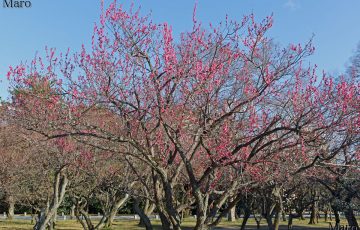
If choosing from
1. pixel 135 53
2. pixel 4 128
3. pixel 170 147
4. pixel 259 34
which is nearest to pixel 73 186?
pixel 4 128

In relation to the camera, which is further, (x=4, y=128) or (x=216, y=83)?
(x=4, y=128)

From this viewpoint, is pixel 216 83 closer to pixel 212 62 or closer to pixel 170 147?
pixel 212 62

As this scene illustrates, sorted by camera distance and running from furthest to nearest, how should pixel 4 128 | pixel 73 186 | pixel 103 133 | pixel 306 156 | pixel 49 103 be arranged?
1. pixel 4 128
2. pixel 73 186
3. pixel 306 156
4. pixel 49 103
5. pixel 103 133

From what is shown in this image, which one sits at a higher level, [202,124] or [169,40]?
[169,40]

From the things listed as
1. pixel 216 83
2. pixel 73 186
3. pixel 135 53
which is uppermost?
pixel 135 53

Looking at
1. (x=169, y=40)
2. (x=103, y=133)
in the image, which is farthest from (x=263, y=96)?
(x=103, y=133)

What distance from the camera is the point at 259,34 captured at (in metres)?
8.39

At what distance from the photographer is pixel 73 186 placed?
56.0 feet

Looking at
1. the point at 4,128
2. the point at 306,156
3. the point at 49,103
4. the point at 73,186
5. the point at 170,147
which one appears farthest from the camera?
the point at 4,128

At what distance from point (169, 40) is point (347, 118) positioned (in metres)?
3.64

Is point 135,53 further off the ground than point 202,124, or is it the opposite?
point 135,53

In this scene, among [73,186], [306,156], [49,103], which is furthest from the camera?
[73,186]

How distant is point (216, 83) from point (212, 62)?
43 cm

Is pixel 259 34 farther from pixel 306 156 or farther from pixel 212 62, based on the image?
pixel 306 156
